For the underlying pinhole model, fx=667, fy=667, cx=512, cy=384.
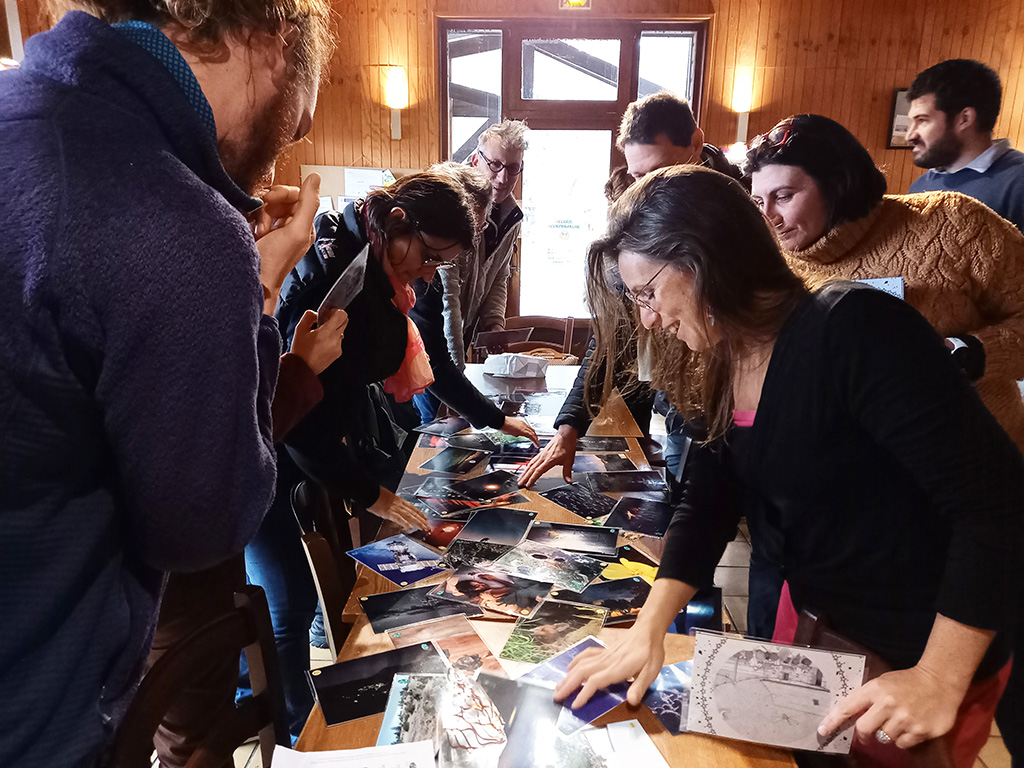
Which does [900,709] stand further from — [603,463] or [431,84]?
[431,84]

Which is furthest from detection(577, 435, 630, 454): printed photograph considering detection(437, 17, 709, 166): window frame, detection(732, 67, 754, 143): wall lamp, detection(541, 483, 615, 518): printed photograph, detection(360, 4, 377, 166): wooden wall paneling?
detection(360, 4, 377, 166): wooden wall paneling

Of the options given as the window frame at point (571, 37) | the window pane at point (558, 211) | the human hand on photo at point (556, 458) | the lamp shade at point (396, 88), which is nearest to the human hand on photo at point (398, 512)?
the human hand on photo at point (556, 458)

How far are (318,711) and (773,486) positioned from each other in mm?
753

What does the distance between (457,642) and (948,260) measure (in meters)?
1.42

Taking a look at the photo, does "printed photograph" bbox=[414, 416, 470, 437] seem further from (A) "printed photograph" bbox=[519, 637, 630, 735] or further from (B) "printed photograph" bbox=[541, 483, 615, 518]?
(A) "printed photograph" bbox=[519, 637, 630, 735]

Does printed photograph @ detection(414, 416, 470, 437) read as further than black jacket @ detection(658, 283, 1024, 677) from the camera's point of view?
Yes

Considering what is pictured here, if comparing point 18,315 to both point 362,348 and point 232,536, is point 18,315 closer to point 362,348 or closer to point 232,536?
point 232,536

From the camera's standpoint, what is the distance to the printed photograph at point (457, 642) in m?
1.04

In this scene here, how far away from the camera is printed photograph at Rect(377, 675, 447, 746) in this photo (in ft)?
2.92

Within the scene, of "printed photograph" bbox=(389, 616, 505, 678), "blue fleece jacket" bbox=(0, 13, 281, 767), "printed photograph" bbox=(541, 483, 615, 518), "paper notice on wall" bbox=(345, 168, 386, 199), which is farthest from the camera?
"paper notice on wall" bbox=(345, 168, 386, 199)

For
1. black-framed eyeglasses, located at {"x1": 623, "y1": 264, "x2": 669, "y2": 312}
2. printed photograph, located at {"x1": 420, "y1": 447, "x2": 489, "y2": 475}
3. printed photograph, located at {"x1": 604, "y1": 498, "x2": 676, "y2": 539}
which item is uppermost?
black-framed eyeglasses, located at {"x1": 623, "y1": 264, "x2": 669, "y2": 312}

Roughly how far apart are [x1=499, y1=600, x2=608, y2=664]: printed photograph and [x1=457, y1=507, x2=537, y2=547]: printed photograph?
0.91 ft

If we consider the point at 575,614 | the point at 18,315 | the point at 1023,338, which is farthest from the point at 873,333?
the point at 1023,338

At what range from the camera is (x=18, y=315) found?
0.58m
